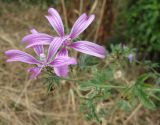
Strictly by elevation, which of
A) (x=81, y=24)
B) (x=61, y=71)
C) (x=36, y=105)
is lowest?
(x=36, y=105)

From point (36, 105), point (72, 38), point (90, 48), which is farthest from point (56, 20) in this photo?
point (36, 105)

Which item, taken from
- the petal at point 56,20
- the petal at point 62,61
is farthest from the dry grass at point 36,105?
the petal at point 62,61

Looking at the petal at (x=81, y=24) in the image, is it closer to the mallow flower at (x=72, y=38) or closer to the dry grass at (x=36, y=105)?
the mallow flower at (x=72, y=38)

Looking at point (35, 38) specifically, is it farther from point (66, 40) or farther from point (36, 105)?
point (36, 105)

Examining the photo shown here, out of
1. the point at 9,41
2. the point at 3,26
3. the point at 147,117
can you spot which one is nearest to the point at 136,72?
the point at 147,117

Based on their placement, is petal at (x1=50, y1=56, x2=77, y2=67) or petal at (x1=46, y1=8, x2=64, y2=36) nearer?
petal at (x1=50, y1=56, x2=77, y2=67)

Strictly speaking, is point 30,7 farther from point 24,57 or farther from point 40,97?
point 24,57

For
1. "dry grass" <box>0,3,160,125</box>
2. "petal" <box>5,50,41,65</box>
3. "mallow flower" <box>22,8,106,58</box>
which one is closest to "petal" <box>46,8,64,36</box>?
"mallow flower" <box>22,8,106,58</box>

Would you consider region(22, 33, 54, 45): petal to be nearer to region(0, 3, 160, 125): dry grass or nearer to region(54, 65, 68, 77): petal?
region(54, 65, 68, 77): petal

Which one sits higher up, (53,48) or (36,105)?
(53,48)
